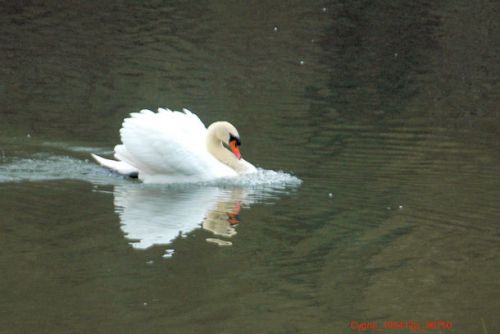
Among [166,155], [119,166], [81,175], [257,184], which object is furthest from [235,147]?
[81,175]

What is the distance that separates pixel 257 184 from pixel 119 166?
4.91ft

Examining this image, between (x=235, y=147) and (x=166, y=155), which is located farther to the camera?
(x=235, y=147)

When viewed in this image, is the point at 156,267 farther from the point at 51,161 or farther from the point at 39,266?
the point at 51,161

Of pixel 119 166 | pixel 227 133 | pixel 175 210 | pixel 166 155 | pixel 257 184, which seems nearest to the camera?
pixel 175 210

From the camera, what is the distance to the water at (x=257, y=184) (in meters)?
8.48

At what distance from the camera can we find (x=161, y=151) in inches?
485

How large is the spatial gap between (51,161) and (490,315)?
5981 millimetres

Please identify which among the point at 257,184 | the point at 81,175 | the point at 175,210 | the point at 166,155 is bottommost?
the point at 175,210

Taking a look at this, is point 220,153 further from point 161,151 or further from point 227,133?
point 161,151

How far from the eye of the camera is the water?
27.8 ft

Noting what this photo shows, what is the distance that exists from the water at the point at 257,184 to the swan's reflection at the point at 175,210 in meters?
0.03

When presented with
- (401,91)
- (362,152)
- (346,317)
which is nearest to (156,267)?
(346,317)

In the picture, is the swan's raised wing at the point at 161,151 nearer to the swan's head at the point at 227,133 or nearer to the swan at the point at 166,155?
the swan at the point at 166,155

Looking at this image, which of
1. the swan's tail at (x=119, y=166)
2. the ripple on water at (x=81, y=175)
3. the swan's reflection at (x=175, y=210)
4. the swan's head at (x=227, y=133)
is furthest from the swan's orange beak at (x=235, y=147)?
the swan's tail at (x=119, y=166)
